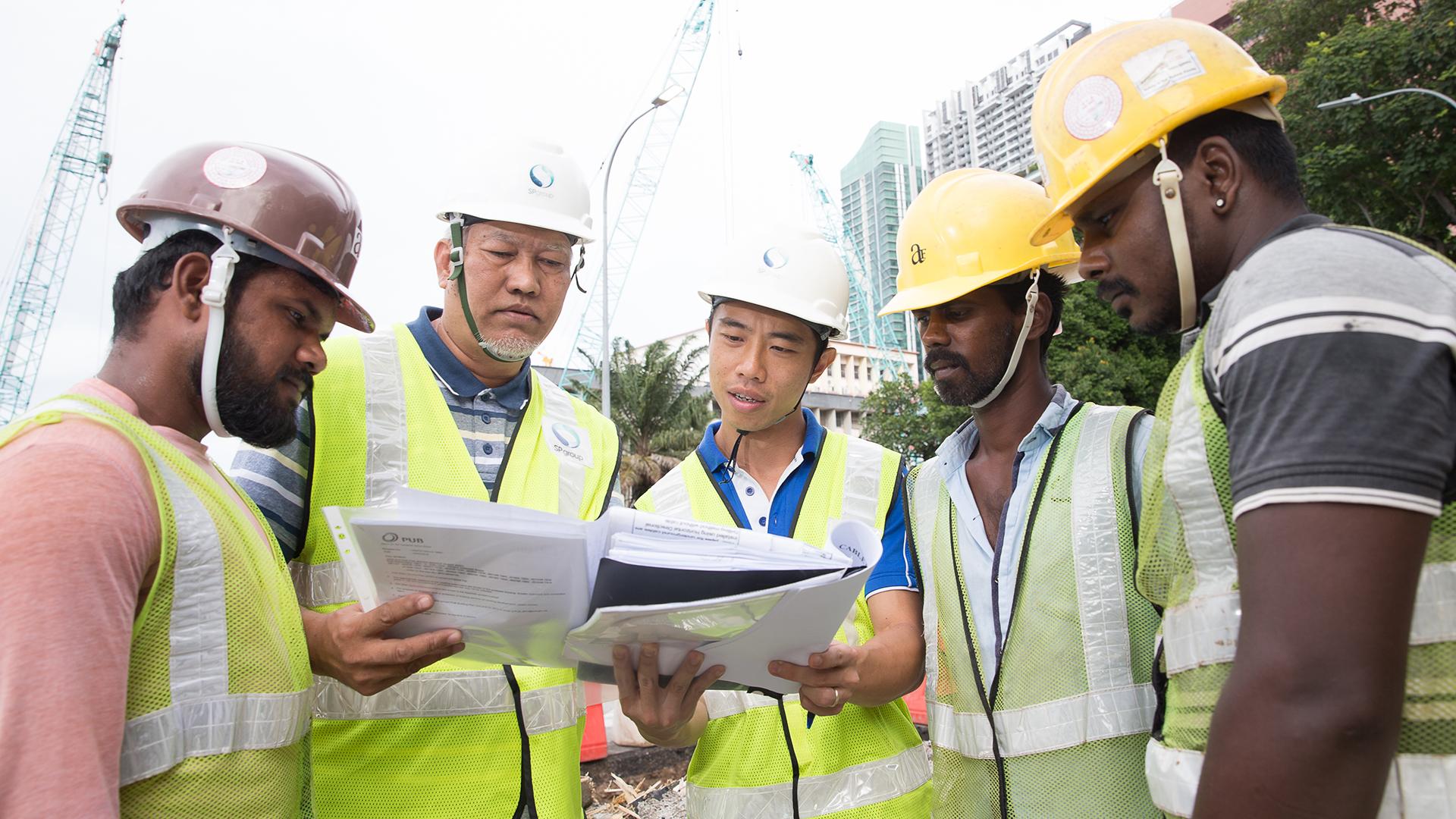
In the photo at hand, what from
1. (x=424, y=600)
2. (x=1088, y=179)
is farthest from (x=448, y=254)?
(x=1088, y=179)

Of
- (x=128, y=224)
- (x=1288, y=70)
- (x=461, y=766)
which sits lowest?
(x=461, y=766)

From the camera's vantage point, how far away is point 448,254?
3.17m

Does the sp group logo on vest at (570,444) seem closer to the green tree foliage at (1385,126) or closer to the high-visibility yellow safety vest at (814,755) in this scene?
the high-visibility yellow safety vest at (814,755)

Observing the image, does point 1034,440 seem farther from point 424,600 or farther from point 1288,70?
point 1288,70

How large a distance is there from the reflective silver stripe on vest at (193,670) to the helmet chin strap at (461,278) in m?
1.25

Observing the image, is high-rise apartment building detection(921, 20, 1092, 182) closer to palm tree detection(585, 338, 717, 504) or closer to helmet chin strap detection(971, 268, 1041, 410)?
palm tree detection(585, 338, 717, 504)

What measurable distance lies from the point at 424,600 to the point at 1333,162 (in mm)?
16568

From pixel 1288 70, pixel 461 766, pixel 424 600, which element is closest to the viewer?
pixel 424 600

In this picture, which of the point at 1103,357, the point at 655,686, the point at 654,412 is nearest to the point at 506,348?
the point at 655,686

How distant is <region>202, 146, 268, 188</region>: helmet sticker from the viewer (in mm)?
2148

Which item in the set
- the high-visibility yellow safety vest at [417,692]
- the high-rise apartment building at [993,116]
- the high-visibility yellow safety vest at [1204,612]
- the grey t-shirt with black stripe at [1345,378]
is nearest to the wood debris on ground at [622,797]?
the high-visibility yellow safety vest at [417,692]

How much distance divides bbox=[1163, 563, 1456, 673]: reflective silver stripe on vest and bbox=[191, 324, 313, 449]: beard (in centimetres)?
213

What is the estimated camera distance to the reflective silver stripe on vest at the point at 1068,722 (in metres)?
2.47

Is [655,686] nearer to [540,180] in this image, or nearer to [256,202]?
[256,202]
